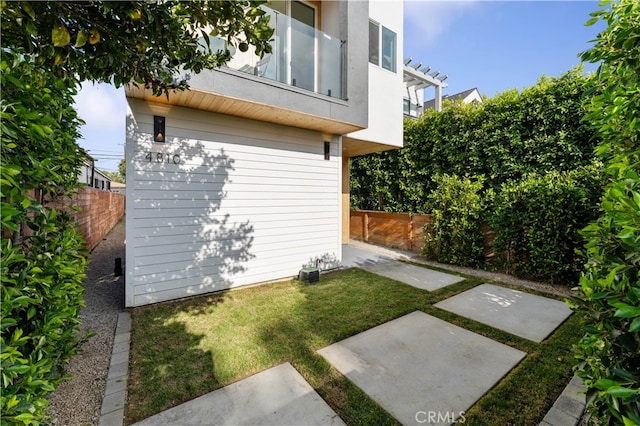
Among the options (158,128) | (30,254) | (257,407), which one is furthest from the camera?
(158,128)

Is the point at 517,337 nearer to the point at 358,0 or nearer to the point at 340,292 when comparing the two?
the point at 340,292

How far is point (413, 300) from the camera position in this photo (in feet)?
16.8

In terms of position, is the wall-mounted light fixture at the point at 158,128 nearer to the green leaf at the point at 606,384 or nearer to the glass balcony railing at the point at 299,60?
the glass balcony railing at the point at 299,60

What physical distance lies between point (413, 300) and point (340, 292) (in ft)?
4.65

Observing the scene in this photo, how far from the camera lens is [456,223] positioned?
25.0 feet

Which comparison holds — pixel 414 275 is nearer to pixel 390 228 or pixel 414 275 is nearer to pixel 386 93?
pixel 390 228

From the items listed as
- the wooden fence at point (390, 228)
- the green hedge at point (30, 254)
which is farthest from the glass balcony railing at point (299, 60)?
the wooden fence at point (390, 228)

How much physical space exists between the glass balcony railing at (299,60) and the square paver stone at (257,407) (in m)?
4.97

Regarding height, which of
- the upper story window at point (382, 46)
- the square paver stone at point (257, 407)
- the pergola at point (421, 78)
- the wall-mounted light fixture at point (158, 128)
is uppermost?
the pergola at point (421, 78)

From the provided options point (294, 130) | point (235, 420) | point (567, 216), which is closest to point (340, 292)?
point (235, 420)

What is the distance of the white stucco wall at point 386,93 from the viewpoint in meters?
7.60

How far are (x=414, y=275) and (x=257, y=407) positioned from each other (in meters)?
5.13

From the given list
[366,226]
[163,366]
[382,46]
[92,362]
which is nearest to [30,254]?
[163,366]

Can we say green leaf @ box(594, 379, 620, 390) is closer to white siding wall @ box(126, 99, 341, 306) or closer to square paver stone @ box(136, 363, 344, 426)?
square paver stone @ box(136, 363, 344, 426)
